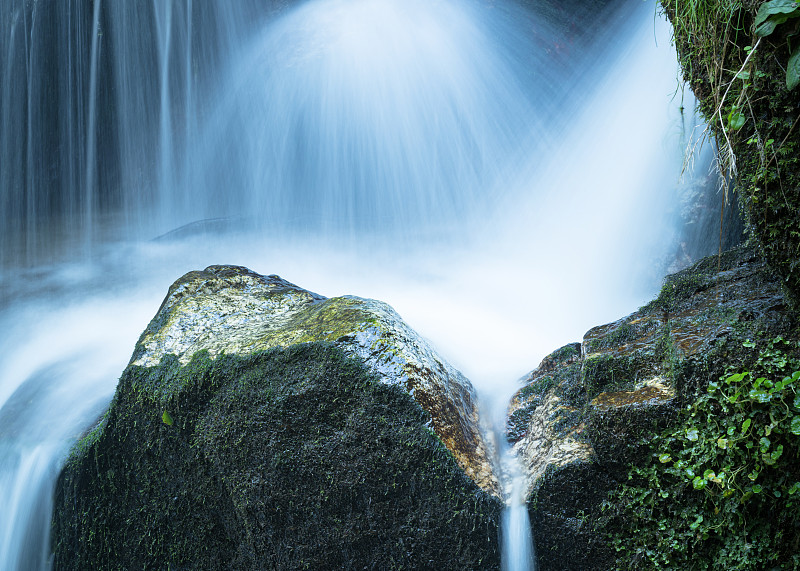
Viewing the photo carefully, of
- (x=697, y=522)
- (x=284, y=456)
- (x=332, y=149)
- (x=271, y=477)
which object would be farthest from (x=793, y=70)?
(x=332, y=149)

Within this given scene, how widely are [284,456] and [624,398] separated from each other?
1.76m

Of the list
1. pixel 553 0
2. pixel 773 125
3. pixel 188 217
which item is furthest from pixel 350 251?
pixel 773 125

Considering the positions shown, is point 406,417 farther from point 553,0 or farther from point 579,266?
point 553,0

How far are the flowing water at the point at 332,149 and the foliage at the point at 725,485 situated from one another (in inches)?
167

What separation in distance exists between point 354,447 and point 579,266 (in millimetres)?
5278

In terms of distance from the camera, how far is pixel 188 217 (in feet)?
35.0

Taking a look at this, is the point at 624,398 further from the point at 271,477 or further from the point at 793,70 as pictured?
the point at 271,477

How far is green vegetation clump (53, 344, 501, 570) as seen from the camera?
2.63 m

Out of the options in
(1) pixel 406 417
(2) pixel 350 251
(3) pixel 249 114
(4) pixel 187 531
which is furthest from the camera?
(3) pixel 249 114

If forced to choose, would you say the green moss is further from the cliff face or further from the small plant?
the small plant

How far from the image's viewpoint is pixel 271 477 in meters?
2.84

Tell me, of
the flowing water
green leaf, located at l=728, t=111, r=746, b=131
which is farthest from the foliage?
the flowing water

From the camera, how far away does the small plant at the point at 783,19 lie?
1.95m

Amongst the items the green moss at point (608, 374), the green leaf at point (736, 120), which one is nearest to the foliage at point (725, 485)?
the green moss at point (608, 374)
